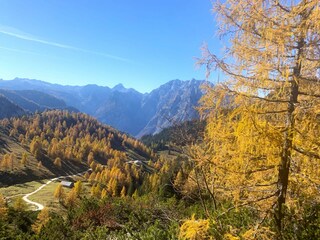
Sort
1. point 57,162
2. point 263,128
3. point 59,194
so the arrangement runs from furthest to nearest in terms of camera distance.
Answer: point 57,162 < point 59,194 < point 263,128

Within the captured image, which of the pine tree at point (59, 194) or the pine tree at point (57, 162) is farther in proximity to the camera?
the pine tree at point (57, 162)

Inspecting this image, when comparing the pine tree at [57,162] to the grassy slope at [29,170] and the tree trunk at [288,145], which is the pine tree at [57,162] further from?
the tree trunk at [288,145]

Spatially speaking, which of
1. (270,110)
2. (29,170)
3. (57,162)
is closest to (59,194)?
(29,170)

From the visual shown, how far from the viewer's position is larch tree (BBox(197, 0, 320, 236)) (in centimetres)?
837

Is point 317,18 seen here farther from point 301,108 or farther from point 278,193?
point 278,193

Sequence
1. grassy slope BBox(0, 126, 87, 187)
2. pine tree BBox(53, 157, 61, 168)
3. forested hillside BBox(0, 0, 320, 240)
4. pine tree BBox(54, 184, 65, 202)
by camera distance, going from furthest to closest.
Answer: pine tree BBox(53, 157, 61, 168)
grassy slope BBox(0, 126, 87, 187)
pine tree BBox(54, 184, 65, 202)
forested hillside BBox(0, 0, 320, 240)

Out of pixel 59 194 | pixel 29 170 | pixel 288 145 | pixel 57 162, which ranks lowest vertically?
pixel 29 170

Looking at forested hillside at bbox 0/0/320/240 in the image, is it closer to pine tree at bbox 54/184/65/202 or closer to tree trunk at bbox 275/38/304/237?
tree trunk at bbox 275/38/304/237

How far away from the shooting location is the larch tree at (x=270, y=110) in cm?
837

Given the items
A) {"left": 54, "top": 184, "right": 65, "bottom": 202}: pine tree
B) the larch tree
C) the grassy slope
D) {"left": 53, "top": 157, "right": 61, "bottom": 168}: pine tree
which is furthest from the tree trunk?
{"left": 53, "top": 157, "right": 61, "bottom": 168}: pine tree

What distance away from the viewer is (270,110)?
936cm

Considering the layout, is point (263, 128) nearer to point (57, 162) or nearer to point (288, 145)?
point (288, 145)

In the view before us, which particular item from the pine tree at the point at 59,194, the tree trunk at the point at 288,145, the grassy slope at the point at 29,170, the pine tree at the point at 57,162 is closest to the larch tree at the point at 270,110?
the tree trunk at the point at 288,145

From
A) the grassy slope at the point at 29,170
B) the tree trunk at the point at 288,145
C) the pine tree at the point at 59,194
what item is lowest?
the grassy slope at the point at 29,170
